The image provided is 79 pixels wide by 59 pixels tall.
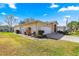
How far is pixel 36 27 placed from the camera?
3.97 meters

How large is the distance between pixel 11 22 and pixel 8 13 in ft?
0.64

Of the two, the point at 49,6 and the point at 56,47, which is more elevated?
the point at 49,6

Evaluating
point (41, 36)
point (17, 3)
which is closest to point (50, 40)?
point (41, 36)

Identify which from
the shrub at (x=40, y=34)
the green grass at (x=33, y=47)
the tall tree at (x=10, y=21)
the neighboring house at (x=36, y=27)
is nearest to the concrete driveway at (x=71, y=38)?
the green grass at (x=33, y=47)

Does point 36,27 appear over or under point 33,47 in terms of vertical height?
over

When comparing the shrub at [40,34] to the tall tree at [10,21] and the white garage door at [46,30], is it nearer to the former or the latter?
the white garage door at [46,30]

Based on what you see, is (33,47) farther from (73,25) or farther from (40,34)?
(73,25)

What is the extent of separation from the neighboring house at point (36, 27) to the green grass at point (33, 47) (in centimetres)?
14

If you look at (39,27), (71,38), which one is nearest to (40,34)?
(39,27)

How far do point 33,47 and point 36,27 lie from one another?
0.32 metres

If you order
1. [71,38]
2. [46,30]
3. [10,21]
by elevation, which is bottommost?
[71,38]

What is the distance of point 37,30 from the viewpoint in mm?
3980

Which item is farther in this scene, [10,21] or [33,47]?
[10,21]

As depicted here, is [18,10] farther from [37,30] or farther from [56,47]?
[56,47]
